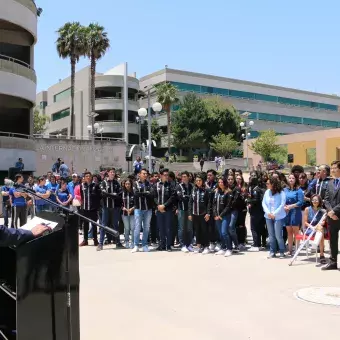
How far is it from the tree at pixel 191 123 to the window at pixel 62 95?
59.1ft

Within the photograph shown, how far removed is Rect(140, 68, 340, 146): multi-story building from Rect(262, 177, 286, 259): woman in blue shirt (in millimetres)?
59089

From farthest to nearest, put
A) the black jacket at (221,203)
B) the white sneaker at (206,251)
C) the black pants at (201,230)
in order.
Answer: the black pants at (201,230) → the white sneaker at (206,251) → the black jacket at (221,203)

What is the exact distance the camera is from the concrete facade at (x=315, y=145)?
5175 centimetres

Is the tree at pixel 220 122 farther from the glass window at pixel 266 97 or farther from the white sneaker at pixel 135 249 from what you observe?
the white sneaker at pixel 135 249

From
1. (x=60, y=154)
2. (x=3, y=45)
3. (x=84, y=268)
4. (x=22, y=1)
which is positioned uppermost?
(x=22, y=1)

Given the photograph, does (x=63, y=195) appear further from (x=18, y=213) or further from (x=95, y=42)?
(x=95, y=42)

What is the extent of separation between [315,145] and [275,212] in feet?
156

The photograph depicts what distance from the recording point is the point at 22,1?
26.9 m

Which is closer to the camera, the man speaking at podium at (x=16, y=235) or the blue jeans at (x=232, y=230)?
the man speaking at podium at (x=16, y=235)

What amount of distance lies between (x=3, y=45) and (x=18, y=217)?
17.6 m

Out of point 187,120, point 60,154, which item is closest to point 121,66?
point 187,120

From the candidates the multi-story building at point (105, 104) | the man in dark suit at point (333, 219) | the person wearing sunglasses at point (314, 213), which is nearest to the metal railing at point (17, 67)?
the person wearing sunglasses at point (314, 213)

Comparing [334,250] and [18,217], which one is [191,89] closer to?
[18,217]

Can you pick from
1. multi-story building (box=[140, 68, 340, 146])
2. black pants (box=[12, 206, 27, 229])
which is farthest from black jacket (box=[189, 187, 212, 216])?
multi-story building (box=[140, 68, 340, 146])
